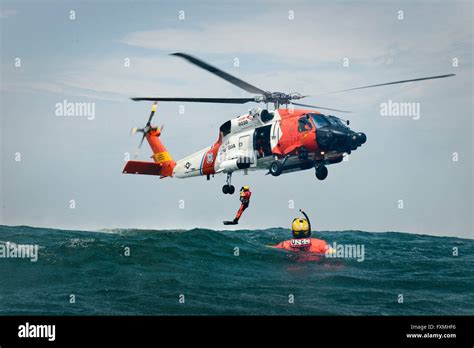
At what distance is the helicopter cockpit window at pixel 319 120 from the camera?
17531mm

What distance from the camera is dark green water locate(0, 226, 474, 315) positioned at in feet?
51.7

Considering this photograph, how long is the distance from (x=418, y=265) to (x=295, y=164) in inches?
364

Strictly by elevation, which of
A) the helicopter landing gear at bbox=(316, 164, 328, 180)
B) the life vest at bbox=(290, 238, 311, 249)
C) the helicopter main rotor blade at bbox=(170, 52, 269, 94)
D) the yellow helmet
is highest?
the helicopter main rotor blade at bbox=(170, 52, 269, 94)

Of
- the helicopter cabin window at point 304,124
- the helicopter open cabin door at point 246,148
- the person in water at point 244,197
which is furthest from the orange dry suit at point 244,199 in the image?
the helicopter cabin window at point 304,124

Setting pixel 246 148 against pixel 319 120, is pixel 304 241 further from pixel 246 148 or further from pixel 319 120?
Answer: pixel 319 120

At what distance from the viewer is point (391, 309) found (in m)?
16.1

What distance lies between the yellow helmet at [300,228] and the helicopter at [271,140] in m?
3.93

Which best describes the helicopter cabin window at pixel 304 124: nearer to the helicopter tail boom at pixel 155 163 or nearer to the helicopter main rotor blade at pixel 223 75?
the helicopter main rotor blade at pixel 223 75

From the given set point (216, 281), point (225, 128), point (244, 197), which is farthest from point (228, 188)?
point (216, 281)

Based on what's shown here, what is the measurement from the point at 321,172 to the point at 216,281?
501 cm

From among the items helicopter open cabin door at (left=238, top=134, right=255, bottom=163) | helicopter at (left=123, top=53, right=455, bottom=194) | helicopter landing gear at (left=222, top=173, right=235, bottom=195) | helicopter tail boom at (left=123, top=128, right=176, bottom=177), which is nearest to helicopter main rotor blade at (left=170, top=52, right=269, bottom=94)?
helicopter at (left=123, top=53, right=455, bottom=194)

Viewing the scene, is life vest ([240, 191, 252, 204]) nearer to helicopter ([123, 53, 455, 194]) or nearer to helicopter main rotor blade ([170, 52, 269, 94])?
helicopter ([123, 53, 455, 194])

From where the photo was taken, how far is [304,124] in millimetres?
17797
